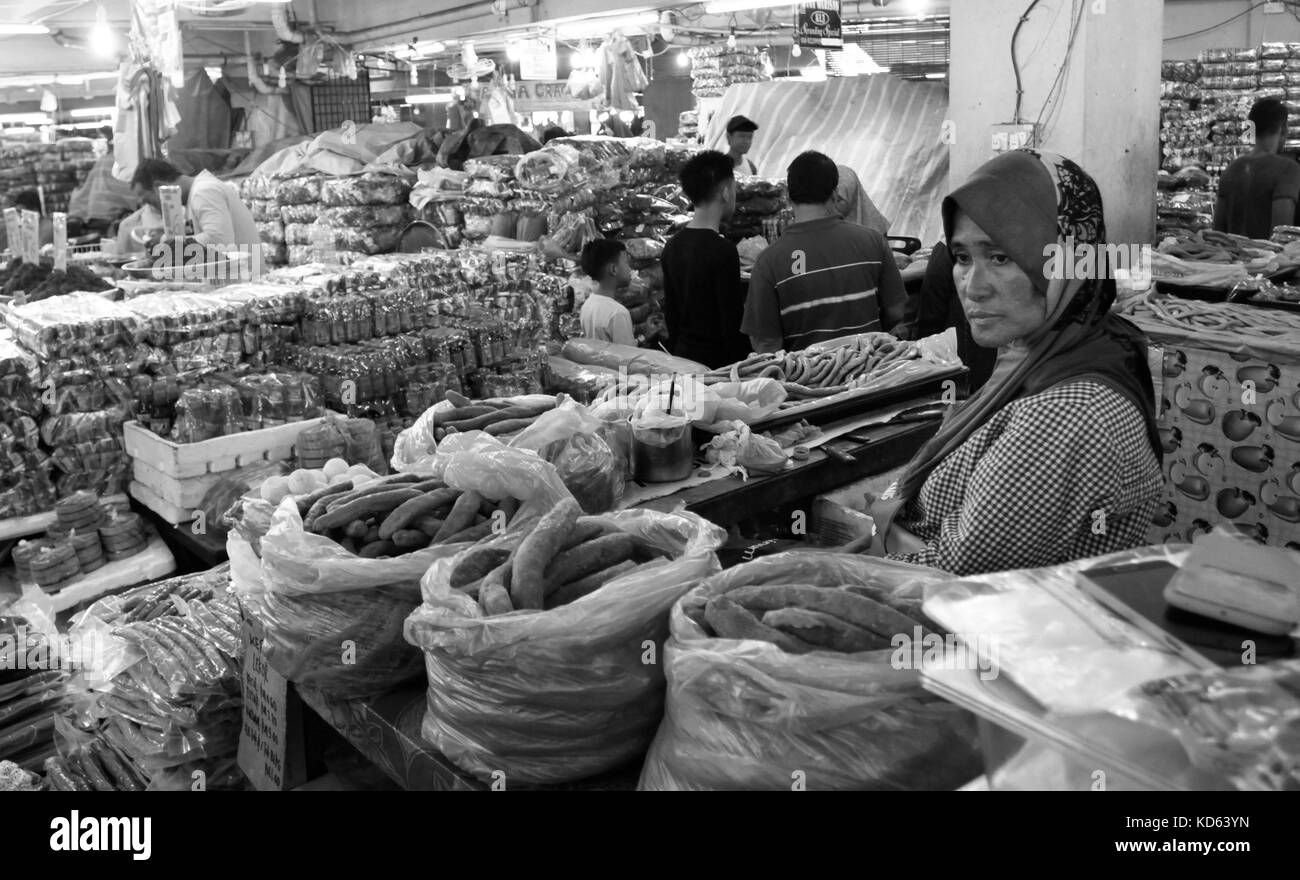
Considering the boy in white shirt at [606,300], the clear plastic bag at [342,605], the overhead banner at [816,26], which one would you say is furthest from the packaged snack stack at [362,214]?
the clear plastic bag at [342,605]

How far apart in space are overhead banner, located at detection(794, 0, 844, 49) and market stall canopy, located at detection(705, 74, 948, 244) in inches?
86.2

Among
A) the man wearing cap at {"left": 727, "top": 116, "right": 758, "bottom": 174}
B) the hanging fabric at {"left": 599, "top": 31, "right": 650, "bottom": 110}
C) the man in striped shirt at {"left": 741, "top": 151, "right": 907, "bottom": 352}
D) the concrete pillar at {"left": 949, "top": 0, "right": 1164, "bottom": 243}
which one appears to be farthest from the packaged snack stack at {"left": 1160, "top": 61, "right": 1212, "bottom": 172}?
the man in striped shirt at {"left": 741, "top": 151, "right": 907, "bottom": 352}

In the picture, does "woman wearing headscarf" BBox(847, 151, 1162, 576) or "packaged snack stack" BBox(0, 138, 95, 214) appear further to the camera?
"packaged snack stack" BBox(0, 138, 95, 214)

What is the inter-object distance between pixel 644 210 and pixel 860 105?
4199 millimetres

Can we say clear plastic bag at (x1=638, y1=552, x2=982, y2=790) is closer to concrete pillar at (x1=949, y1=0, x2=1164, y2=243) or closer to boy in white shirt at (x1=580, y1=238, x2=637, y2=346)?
concrete pillar at (x1=949, y1=0, x2=1164, y2=243)

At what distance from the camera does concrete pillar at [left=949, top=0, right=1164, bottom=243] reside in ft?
18.0

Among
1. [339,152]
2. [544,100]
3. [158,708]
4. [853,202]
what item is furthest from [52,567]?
[544,100]

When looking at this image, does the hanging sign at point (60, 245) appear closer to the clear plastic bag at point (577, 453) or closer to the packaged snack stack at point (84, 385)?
the packaged snack stack at point (84, 385)

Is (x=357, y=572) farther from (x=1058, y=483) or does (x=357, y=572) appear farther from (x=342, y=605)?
(x=1058, y=483)

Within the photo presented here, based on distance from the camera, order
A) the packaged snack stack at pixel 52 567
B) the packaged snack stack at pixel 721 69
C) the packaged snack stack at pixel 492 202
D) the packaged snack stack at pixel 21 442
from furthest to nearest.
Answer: the packaged snack stack at pixel 721 69
the packaged snack stack at pixel 492 202
the packaged snack stack at pixel 21 442
the packaged snack stack at pixel 52 567

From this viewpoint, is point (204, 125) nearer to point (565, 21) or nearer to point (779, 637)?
point (565, 21)

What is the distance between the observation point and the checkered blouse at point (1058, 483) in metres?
2.11

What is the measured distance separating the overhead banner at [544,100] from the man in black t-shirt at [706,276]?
25.8 feet

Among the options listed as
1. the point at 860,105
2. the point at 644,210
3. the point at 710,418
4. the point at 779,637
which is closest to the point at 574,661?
the point at 779,637
